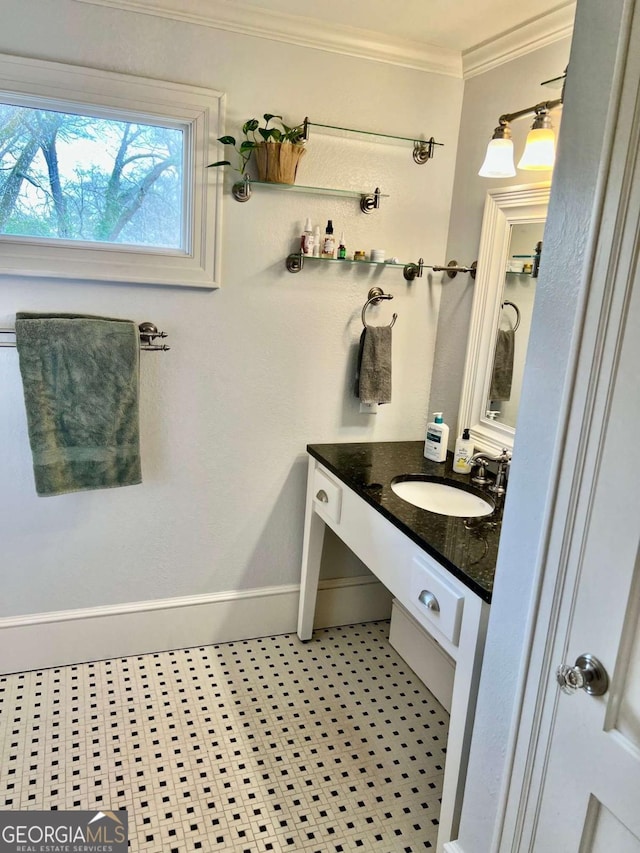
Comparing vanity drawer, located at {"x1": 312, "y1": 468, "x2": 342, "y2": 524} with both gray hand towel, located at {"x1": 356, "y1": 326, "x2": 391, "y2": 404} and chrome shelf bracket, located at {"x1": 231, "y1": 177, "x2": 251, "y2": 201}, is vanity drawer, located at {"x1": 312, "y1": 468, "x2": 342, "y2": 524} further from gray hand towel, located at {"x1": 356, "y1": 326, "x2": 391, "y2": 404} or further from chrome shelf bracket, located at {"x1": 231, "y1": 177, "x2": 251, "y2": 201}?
chrome shelf bracket, located at {"x1": 231, "y1": 177, "x2": 251, "y2": 201}

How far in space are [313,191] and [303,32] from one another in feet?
1.58

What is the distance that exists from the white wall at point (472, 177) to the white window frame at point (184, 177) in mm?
875

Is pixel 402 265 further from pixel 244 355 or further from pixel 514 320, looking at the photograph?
pixel 244 355

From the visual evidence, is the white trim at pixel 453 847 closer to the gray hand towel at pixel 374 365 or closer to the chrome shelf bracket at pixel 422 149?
the gray hand towel at pixel 374 365

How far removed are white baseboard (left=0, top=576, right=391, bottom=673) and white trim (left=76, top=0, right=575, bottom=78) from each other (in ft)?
6.43

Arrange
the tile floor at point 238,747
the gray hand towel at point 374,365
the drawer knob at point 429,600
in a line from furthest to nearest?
the gray hand towel at point 374,365 < the tile floor at point 238,747 < the drawer knob at point 429,600

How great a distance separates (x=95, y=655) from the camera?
2.26 m

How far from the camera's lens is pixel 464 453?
2.08 m

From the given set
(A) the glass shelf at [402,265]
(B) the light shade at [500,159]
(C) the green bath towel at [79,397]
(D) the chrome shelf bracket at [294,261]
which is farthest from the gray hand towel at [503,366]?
(C) the green bath towel at [79,397]

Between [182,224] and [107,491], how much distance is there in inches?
37.4

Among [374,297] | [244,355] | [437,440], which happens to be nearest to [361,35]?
[374,297]

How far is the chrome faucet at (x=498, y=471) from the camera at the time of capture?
74.4 inches

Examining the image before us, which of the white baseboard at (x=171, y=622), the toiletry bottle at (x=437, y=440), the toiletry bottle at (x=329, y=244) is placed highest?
the toiletry bottle at (x=329, y=244)

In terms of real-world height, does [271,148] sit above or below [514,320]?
above
